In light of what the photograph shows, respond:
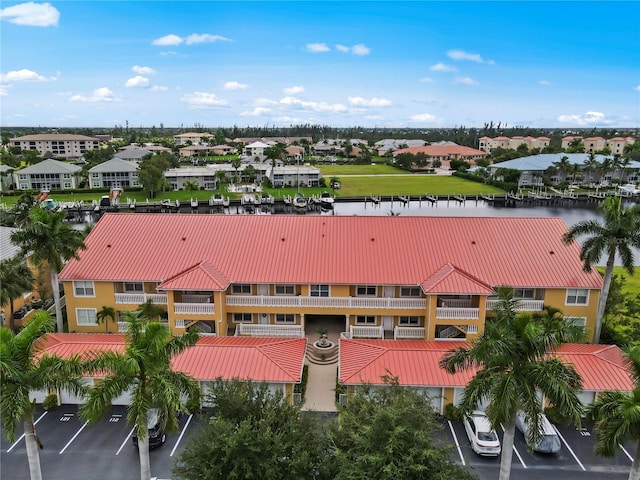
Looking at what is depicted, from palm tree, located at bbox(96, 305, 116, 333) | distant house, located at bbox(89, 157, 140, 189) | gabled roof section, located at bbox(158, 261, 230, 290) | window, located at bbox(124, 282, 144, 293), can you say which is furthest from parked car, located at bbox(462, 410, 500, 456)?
distant house, located at bbox(89, 157, 140, 189)

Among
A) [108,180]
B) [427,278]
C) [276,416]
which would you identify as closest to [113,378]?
[276,416]

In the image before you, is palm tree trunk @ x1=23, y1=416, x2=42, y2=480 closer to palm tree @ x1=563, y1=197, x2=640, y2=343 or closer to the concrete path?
the concrete path

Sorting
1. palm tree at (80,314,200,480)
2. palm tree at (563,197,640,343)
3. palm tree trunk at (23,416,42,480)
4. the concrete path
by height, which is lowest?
the concrete path

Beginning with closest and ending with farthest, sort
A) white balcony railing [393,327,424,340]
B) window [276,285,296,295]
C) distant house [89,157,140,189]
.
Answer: white balcony railing [393,327,424,340] < window [276,285,296,295] < distant house [89,157,140,189]

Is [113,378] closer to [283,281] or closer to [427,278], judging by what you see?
[283,281]

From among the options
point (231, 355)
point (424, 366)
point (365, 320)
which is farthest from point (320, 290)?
point (424, 366)
